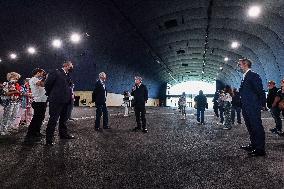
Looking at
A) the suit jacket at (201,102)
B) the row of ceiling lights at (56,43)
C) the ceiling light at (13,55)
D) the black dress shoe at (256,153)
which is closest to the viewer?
the black dress shoe at (256,153)

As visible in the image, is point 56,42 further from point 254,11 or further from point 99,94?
point 254,11

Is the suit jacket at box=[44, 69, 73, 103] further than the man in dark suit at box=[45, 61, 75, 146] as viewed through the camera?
Yes

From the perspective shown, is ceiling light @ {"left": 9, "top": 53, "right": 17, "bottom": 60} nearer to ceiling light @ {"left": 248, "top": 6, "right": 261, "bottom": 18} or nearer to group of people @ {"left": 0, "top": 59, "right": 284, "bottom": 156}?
group of people @ {"left": 0, "top": 59, "right": 284, "bottom": 156}

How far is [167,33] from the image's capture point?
86.5 feet

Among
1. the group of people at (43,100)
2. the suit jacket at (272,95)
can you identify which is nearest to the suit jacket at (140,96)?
the group of people at (43,100)

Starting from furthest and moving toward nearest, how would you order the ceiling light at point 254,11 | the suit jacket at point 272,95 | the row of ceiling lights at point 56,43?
the row of ceiling lights at point 56,43 → the ceiling light at point 254,11 → the suit jacket at point 272,95

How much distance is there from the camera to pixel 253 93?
5.68m

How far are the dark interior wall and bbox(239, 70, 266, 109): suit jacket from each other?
1353cm

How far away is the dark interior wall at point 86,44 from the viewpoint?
59.0 ft

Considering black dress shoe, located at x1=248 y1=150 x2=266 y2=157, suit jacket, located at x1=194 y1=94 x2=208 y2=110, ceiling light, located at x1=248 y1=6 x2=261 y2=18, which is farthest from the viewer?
ceiling light, located at x1=248 y1=6 x2=261 y2=18

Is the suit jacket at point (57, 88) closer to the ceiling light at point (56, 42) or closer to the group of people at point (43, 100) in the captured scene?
the group of people at point (43, 100)

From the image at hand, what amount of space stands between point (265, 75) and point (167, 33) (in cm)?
1124

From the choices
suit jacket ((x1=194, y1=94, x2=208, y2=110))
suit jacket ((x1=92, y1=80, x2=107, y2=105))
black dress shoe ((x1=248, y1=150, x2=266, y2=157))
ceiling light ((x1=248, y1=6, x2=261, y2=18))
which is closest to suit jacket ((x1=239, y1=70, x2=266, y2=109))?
black dress shoe ((x1=248, y1=150, x2=266, y2=157))

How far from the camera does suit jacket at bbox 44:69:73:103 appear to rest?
21.3ft
